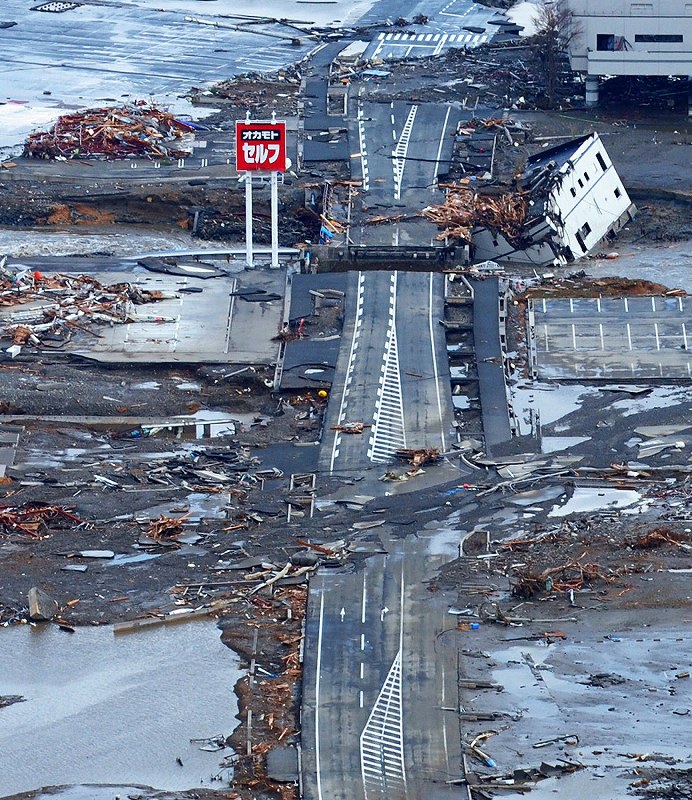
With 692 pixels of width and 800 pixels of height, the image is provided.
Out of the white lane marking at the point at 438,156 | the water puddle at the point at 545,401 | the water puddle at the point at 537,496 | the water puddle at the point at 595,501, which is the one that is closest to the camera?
the water puddle at the point at 595,501

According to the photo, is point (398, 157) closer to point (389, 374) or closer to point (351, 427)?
point (389, 374)

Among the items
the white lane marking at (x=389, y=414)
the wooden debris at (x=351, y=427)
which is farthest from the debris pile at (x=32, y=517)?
the white lane marking at (x=389, y=414)

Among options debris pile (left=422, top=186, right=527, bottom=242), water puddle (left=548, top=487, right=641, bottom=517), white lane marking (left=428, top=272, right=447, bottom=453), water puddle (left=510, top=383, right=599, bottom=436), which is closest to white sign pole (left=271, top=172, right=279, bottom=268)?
white lane marking (left=428, top=272, right=447, bottom=453)

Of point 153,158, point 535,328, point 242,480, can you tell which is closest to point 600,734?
point 242,480

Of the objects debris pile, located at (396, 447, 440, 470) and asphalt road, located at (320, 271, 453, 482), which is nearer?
debris pile, located at (396, 447, 440, 470)

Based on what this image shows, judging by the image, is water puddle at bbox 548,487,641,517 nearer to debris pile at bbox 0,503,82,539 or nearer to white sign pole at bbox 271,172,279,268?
debris pile at bbox 0,503,82,539

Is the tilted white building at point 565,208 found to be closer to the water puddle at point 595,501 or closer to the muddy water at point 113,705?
the water puddle at point 595,501
